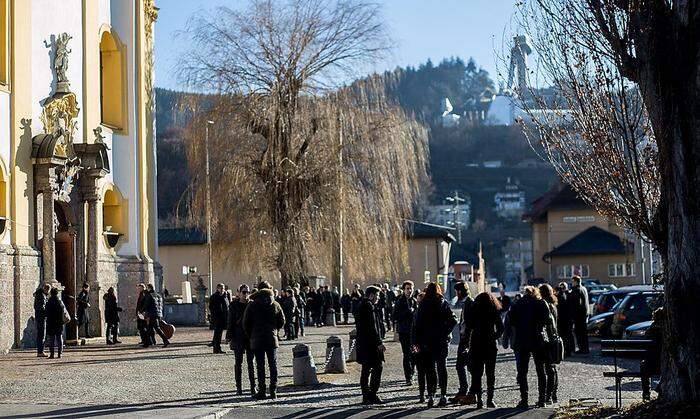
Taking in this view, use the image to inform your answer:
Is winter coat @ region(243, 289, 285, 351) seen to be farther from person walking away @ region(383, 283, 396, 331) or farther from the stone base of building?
person walking away @ region(383, 283, 396, 331)

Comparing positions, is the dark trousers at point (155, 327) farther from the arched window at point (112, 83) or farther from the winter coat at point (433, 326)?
the winter coat at point (433, 326)

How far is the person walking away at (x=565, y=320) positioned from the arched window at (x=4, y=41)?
14.1 m

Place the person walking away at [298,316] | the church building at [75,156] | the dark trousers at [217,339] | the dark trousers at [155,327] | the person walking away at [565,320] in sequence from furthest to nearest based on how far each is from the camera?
the person walking away at [298,316] < the dark trousers at [155,327] < the church building at [75,156] < the dark trousers at [217,339] < the person walking away at [565,320]

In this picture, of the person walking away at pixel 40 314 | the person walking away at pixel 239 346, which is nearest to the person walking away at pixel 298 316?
the person walking away at pixel 40 314

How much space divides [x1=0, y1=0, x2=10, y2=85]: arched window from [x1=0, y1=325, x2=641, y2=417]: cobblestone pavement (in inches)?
265

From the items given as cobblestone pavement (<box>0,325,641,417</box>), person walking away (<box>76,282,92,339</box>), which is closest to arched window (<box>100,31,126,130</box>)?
person walking away (<box>76,282,92,339</box>)

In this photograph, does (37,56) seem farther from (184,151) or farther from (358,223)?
(358,223)

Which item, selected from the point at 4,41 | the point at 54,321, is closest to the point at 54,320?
the point at 54,321

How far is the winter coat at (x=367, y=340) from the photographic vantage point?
17.0m

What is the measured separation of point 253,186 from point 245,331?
20.9 meters

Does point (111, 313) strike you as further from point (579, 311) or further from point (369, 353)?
point (369, 353)

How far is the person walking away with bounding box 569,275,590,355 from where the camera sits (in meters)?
26.8

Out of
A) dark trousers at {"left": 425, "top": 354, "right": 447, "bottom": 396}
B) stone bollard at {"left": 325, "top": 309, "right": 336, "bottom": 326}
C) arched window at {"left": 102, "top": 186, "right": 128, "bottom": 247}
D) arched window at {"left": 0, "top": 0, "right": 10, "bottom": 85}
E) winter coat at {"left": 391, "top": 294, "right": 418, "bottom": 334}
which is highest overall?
arched window at {"left": 0, "top": 0, "right": 10, "bottom": 85}

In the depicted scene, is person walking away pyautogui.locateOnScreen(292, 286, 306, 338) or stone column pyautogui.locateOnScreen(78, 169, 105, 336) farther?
person walking away pyautogui.locateOnScreen(292, 286, 306, 338)
